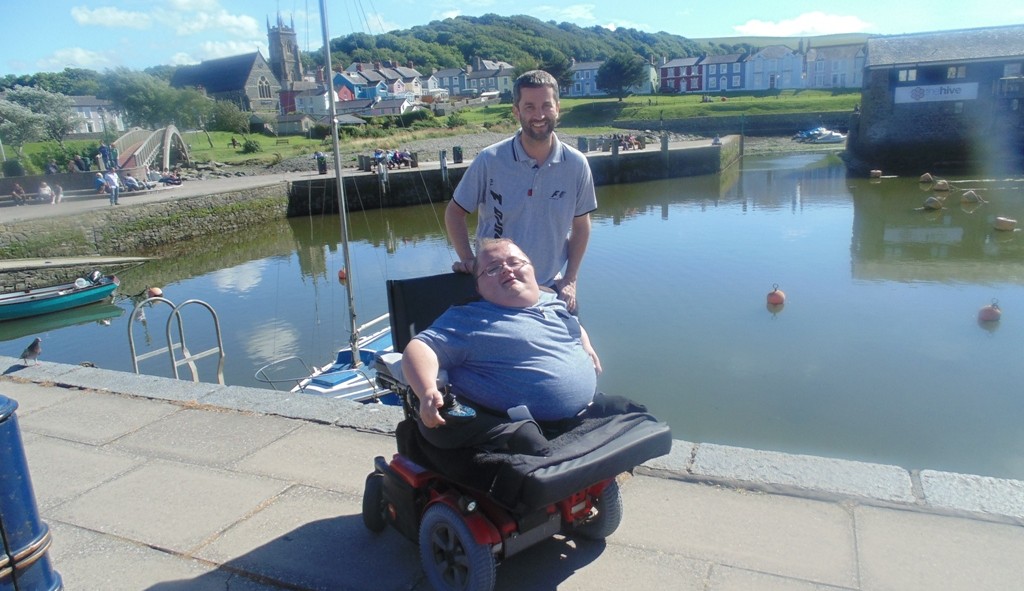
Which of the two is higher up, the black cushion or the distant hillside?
the distant hillside

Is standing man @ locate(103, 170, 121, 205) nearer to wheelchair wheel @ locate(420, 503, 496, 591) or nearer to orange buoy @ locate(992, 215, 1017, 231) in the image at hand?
wheelchair wheel @ locate(420, 503, 496, 591)

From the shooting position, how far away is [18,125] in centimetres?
3941

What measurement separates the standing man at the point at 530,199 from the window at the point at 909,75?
145 ft

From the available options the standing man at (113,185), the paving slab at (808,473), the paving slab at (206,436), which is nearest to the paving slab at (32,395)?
the paving slab at (206,436)

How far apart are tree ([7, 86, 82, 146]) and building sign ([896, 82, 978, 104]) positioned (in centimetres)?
4707

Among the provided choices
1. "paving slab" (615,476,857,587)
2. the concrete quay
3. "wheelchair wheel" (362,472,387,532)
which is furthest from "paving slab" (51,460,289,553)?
"paving slab" (615,476,857,587)

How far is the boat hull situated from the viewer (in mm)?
15562

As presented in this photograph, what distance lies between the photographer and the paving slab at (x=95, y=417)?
4.29m

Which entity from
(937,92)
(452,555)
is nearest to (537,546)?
(452,555)

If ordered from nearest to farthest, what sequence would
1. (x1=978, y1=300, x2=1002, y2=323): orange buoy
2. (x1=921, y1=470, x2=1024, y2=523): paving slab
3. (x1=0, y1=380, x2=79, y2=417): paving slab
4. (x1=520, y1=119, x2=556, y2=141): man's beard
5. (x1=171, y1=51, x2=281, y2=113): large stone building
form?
(x1=921, y1=470, x2=1024, y2=523): paving slab
(x1=520, y1=119, x2=556, y2=141): man's beard
(x1=0, y1=380, x2=79, y2=417): paving slab
(x1=978, y1=300, x2=1002, y2=323): orange buoy
(x1=171, y1=51, x2=281, y2=113): large stone building

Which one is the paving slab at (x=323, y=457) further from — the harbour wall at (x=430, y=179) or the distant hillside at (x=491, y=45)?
the distant hillside at (x=491, y=45)

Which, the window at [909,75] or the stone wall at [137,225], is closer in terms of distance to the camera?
the stone wall at [137,225]

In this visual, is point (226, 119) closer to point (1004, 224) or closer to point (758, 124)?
point (758, 124)

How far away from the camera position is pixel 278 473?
3637 millimetres
